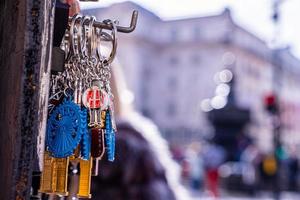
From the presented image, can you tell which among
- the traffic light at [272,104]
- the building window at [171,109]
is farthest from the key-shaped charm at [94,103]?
the building window at [171,109]

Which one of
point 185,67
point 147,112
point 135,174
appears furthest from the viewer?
point 185,67

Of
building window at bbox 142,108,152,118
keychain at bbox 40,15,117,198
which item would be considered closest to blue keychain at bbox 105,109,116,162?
keychain at bbox 40,15,117,198

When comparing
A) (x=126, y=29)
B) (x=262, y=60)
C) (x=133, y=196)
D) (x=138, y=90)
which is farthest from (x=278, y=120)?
→ (x=262, y=60)

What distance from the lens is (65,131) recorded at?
976 mm

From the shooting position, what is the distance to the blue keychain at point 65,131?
967 mm

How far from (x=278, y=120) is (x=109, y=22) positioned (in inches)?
629

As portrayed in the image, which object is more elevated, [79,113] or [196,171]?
[79,113]

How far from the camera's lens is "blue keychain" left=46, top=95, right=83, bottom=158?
0.97m

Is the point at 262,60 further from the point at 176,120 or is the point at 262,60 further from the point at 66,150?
the point at 66,150

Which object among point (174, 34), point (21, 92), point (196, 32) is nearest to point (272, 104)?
point (21, 92)

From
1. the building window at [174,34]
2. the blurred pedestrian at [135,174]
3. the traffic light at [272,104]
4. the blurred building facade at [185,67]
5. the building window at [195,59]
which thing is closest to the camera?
the blurred pedestrian at [135,174]

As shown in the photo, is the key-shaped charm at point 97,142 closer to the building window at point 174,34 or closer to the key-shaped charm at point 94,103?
the key-shaped charm at point 94,103

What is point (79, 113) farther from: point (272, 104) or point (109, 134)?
point (272, 104)

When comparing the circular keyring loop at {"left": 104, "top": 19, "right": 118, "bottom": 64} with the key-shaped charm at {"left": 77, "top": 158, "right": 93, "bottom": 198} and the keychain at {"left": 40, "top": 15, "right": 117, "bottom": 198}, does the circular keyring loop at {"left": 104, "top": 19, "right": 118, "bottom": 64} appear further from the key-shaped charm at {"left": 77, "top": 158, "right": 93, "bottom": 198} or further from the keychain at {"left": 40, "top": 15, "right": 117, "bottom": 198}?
the key-shaped charm at {"left": 77, "top": 158, "right": 93, "bottom": 198}
